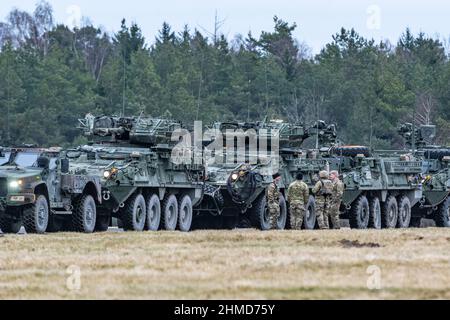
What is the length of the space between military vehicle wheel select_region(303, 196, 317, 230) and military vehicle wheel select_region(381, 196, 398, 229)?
12.2ft

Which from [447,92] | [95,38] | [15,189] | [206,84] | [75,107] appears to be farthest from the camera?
[95,38]

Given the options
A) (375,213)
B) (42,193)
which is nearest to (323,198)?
(375,213)

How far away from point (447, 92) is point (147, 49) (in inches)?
816

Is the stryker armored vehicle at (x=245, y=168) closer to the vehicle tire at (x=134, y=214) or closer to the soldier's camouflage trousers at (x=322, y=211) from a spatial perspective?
the soldier's camouflage trousers at (x=322, y=211)

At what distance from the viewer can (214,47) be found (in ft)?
289

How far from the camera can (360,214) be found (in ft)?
125

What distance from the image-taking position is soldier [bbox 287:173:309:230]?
3288cm

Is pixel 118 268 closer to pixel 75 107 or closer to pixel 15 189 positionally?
pixel 15 189

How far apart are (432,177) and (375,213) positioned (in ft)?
11.2

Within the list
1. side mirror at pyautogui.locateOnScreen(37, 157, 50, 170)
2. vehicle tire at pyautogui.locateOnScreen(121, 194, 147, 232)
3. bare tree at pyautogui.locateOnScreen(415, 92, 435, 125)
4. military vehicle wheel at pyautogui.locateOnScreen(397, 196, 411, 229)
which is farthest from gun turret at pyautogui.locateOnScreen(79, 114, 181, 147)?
bare tree at pyautogui.locateOnScreen(415, 92, 435, 125)

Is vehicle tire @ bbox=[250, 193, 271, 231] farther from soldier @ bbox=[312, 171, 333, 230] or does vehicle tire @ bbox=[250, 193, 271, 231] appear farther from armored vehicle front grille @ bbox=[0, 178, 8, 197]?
armored vehicle front grille @ bbox=[0, 178, 8, 197]

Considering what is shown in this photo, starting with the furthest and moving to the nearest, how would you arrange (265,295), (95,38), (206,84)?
(95,38) → (206,84) → (265,295)
